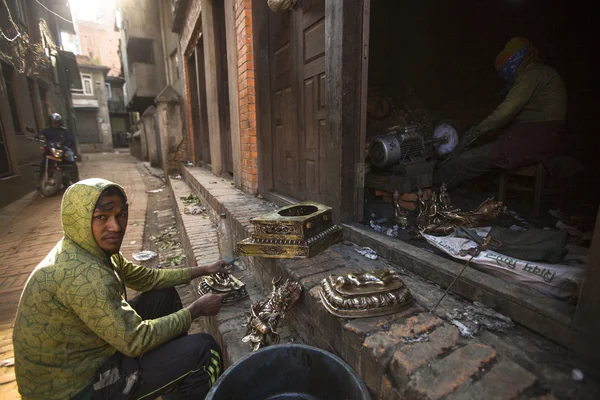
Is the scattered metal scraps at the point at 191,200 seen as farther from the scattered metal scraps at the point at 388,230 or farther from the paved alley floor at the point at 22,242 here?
the scattered metal scraps at the point at 388,230

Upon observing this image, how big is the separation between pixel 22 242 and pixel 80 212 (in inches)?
189

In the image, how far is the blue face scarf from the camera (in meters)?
3.26

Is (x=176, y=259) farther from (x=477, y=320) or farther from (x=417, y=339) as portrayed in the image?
(x=477, y=320)

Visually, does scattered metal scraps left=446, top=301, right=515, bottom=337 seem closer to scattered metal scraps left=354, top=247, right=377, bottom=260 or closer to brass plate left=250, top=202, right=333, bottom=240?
scattered metal scraps left=354, top=247, right=377, bottom=260

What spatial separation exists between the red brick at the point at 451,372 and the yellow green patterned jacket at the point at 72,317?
4.21 ft

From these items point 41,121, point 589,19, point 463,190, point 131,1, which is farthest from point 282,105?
point 131,1

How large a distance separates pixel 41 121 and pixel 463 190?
12.4m

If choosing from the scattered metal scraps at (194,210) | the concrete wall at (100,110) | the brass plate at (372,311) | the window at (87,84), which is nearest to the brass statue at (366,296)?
the brass plate at (372,311)

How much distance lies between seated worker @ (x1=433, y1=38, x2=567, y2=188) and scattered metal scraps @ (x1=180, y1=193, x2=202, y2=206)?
4.64 meters

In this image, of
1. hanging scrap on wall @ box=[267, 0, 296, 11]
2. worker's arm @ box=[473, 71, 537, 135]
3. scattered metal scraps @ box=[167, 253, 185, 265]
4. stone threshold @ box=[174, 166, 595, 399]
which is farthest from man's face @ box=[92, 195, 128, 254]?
worker's arm @ box=[473, 71, 537, 135]

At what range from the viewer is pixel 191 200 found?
20.2 ft

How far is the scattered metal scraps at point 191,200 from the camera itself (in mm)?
5832

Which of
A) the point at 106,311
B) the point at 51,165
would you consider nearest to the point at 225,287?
the point at 106,311

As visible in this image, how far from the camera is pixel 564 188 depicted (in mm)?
2922
